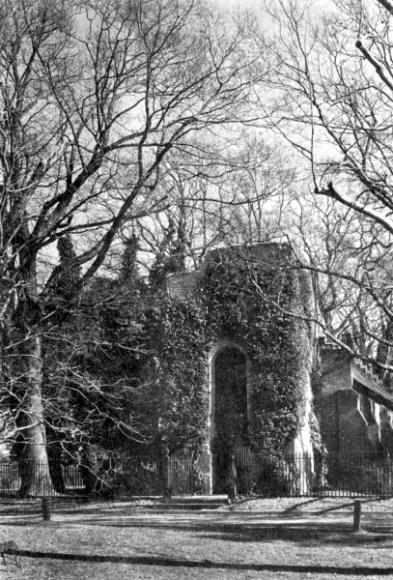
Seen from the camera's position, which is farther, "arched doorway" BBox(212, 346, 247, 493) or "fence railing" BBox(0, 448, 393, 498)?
"arched doorway" BBox(212, 346, 247, 493)

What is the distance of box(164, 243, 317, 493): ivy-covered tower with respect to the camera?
2475 centimetres

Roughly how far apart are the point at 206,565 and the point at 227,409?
13.9 metres

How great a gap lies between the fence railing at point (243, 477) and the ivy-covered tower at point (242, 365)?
0.06 m

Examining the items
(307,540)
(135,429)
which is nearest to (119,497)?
(135,429)

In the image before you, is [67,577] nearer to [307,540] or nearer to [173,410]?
[307,540]

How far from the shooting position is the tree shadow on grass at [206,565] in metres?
11.6

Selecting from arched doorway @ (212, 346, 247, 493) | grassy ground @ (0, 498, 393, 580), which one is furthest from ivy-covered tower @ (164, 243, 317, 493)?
grassy ground @ (0, 498, 393, 580)

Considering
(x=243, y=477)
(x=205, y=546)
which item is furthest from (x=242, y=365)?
(x=205, y=546)

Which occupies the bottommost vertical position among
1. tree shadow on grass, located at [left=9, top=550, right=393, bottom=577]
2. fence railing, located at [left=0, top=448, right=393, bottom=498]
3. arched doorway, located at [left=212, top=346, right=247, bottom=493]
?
tree shadow on grass, located at [left=9, top=550, right=393, bottom=577]

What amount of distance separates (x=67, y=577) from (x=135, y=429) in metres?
13.7

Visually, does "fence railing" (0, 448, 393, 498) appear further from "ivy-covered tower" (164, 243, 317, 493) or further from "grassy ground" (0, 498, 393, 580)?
"grassy ground" (0, 498, 393, 580)

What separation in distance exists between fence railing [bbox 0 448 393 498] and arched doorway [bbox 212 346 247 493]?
23cm

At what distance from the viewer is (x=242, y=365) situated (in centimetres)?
2623

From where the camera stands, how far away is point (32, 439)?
24.5 m
